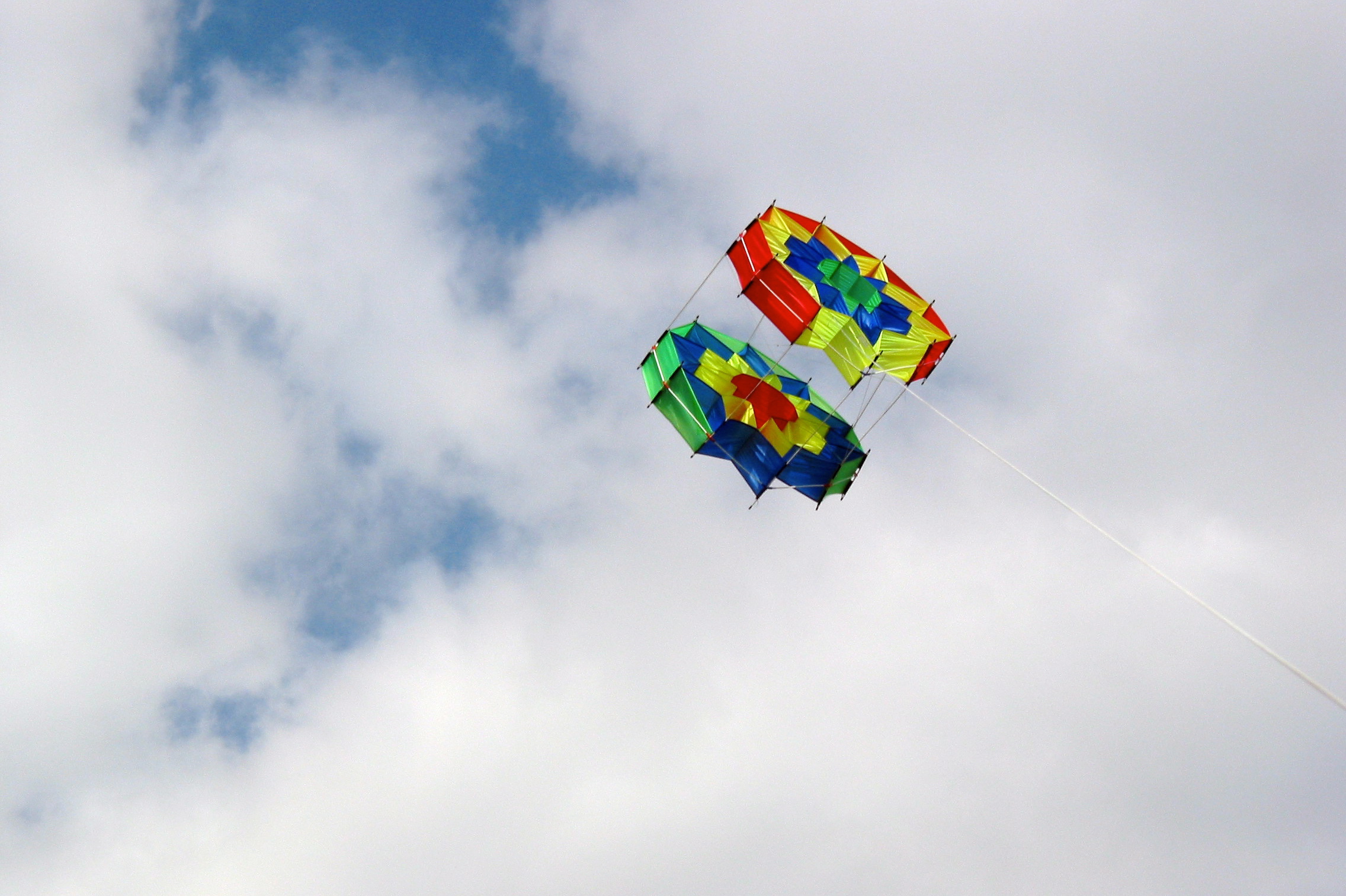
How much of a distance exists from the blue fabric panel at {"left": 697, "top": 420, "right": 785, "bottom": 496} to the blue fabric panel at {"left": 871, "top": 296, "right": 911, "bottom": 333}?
787cm

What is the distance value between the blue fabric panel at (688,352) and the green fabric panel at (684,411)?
471mm

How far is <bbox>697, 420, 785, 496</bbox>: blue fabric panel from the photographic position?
50.5 m

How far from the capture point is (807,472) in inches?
2007

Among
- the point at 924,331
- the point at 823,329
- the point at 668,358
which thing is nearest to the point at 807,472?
the point at 823,329

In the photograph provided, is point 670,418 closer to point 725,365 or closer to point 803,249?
point 725,365

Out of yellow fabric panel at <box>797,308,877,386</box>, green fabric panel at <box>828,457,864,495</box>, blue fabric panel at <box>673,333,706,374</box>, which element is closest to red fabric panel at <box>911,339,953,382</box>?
yellow fabric panel at <box>797,308,877,386</box>

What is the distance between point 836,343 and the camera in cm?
5022

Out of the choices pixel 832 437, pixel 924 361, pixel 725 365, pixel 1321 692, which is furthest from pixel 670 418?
pixel 1321 692

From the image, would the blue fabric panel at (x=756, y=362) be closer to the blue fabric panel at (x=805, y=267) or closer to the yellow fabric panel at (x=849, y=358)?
the yellow fabric panel at (x=849, y=358)

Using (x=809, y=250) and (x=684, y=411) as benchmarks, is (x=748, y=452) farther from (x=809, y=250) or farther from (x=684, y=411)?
(x=809, y=250)

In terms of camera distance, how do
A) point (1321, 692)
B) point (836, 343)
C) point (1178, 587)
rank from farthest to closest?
1. point (836, 343)
2. point (1178, 587)
3. point (1321, 692)

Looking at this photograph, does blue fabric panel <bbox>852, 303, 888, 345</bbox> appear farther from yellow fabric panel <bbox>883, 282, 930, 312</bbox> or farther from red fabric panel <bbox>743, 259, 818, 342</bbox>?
red fabric panel <bbox>743, 259, 818, 342</bbox>

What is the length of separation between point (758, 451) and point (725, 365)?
14.0 ft

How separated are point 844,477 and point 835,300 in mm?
8231
